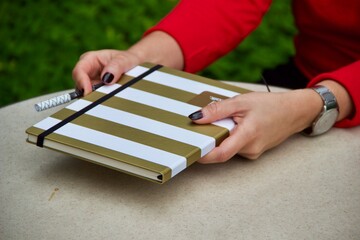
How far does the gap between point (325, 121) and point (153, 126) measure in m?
0.42

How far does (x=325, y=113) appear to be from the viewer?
1406 mm

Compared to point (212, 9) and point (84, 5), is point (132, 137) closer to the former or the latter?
point (212, 9)

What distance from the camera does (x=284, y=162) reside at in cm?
132

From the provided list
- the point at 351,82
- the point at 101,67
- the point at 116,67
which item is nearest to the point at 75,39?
the point at 101,67

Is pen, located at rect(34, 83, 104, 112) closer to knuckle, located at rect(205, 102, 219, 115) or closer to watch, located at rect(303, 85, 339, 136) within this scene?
knuckle, located at rect(205, 102, 219, 115)

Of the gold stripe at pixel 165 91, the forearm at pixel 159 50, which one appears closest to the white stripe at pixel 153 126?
the gold stripe at pixel 165 91

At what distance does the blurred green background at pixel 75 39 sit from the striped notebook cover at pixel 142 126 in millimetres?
1716

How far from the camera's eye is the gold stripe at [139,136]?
1125mm

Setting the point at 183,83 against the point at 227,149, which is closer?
the point at 227,149

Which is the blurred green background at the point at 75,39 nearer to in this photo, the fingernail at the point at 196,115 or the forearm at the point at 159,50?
the forearm at the point at 159,50

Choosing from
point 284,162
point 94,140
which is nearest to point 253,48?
point 284,162

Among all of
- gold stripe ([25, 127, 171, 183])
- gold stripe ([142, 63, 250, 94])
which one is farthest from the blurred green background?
gold stripe ([25, 127, 171, 183])

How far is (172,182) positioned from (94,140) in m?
0.18

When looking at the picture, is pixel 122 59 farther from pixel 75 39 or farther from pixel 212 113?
pixel 75 39
